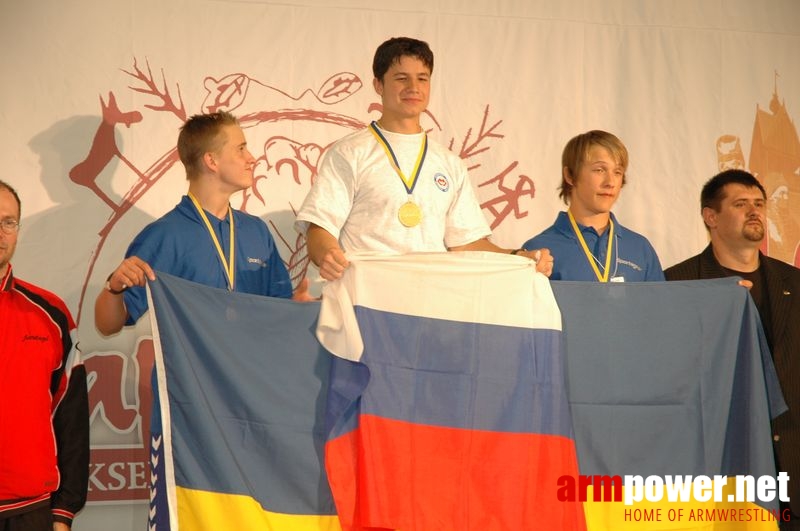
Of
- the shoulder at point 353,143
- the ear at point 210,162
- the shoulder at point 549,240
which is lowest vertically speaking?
the shoulder at point 549,240

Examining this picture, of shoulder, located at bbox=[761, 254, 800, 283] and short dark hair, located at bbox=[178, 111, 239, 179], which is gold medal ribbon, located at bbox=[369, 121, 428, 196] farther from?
shoulder, located at bbox=[761, 254, 800, 283]

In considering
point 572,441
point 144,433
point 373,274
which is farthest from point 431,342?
point 144,433

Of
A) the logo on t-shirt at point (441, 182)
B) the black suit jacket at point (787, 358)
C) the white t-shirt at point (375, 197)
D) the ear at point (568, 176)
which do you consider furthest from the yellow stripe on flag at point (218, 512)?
the black suit jacket at point (787, 358)

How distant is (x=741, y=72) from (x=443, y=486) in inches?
111

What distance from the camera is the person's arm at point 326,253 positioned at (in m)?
3.01

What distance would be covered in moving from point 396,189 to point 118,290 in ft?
3.32

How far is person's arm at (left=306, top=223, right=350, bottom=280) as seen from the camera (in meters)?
3.01

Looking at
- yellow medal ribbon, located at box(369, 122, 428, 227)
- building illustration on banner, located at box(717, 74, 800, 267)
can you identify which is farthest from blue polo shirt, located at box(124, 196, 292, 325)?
Answer: building illustration on banner, located at box(717, 74, 800, 267)

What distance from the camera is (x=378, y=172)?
3.35 m

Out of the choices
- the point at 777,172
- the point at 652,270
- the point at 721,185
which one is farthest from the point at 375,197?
the point at 777,172

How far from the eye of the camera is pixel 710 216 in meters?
4.02

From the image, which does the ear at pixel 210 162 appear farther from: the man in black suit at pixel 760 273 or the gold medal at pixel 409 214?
the man in black suit at pixel 760 273

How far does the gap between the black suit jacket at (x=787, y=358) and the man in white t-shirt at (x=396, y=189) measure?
105 centimetres

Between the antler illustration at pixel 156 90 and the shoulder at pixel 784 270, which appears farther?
the antler illustration at pixel 156 90
